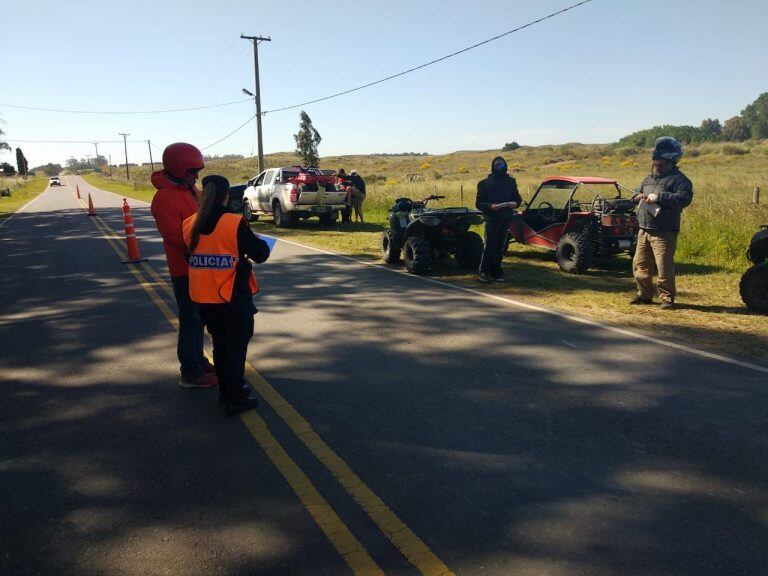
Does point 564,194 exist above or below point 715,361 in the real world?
above

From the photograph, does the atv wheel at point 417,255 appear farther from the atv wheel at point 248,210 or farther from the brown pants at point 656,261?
the atv wheel at point 248,210

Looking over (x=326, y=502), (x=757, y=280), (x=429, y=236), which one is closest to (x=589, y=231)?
(x=429, y=236)

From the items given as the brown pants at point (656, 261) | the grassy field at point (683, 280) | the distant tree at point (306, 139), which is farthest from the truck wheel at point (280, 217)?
the distant tree at point (306, 139)

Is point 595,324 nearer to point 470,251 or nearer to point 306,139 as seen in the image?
point 470,251

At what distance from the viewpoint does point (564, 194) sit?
2331 centimetres

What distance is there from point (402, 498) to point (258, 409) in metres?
1.69

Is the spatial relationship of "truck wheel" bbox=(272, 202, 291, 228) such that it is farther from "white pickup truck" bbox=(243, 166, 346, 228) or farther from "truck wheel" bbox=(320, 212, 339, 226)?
"truck wheel" bbox=(320, 212, 339, 226)

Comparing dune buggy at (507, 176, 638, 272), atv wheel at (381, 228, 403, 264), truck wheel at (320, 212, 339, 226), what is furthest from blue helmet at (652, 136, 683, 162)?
truck wheel at (320, 212, 339, 226)

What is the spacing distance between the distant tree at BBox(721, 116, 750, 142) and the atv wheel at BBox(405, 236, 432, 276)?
160 metres

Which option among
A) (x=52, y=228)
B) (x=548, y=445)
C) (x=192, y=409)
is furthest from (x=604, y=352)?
(x=52, y=228)

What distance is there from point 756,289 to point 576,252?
3.25 m

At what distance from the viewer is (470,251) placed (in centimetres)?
1054

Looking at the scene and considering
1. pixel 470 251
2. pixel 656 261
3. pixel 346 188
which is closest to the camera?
pixel 656 261

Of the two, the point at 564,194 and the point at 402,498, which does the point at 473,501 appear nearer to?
the point at 402,498
